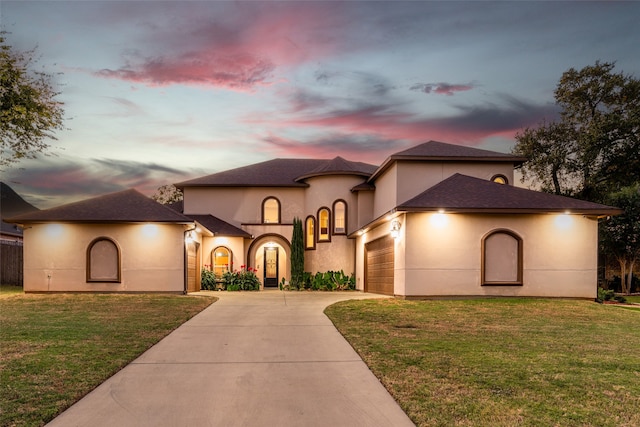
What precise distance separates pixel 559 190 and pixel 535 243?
1794 cm

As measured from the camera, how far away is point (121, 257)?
18.0 m

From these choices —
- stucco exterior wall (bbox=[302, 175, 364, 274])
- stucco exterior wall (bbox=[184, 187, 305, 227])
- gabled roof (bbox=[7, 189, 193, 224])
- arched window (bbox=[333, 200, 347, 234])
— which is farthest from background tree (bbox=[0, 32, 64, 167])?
arched window (bbox=[333, 200, 347, 234])

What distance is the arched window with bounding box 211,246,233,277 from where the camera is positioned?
23.8 m

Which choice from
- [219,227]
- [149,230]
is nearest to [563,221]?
[149,230]

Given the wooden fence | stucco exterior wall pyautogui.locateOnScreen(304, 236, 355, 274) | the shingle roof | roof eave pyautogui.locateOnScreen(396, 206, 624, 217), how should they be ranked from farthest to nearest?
1. stucco exterior wall pyautogui.locateOnScreen(304, 236, 355, 274)
2. the shingle roof
3. the wooden fence
4. roof eave pyautogui.locateOnScreen(396, 206, 624, 217)

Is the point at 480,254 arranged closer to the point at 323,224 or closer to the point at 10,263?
the point at 323,224

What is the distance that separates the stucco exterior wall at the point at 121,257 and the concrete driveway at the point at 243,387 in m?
9.72

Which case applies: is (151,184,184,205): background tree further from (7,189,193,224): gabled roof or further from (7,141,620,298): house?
(7,189,193,224): gabled roof

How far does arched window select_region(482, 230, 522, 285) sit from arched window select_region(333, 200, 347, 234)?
32.2 feet

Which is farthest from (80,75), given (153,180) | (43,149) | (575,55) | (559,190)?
(559,190)

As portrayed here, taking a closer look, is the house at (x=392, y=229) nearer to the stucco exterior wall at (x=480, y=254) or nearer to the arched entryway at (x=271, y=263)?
the stucco exterior wall at (x=480, y=254)

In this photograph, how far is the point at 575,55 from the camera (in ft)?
89.9

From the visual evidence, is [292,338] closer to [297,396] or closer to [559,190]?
[297,396]

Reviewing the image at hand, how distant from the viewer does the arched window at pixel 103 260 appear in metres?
18.0
